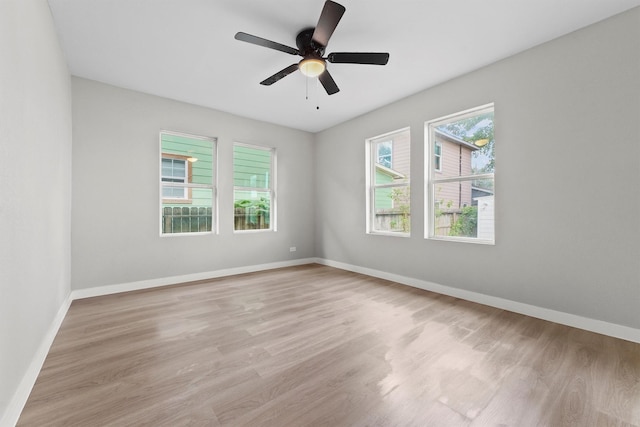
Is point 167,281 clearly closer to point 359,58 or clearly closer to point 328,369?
point 328,369

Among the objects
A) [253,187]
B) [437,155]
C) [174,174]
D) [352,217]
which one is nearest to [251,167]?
[253,187]

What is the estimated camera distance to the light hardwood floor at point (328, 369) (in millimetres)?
1489

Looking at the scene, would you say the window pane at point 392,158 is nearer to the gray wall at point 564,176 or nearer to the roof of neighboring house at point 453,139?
the roof of neighboring house at point 453,139

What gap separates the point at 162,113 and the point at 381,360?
440cm

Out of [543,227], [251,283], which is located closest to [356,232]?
[251,283]

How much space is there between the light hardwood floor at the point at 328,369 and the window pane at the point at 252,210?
204cm

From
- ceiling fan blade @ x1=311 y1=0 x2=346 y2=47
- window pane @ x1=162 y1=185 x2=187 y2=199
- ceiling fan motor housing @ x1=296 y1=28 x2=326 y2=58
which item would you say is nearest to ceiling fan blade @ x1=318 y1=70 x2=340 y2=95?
ceiling fan motor housing @ x1=296 y1=28 x2=326 y2=58

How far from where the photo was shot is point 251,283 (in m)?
4.20

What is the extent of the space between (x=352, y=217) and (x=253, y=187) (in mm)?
1970

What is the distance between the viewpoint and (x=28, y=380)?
167cm

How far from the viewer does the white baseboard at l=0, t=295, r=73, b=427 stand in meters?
1.38

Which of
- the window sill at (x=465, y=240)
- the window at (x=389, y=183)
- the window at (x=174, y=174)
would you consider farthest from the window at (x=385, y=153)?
the window at (x=174, y=174)

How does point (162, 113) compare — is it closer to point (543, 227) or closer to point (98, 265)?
point (98, 265)

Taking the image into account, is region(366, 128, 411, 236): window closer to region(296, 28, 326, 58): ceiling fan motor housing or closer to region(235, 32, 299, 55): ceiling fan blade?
region(296, 28, 326, 58): ceiling fan motor housing
